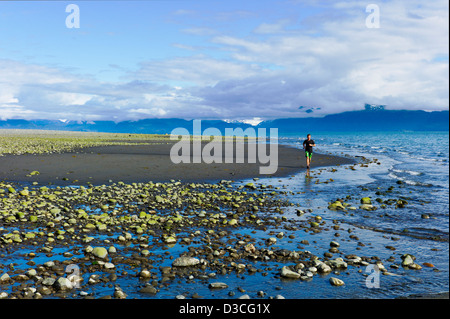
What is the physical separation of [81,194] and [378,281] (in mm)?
16255

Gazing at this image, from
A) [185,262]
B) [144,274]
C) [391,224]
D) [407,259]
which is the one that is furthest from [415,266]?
[144,274]

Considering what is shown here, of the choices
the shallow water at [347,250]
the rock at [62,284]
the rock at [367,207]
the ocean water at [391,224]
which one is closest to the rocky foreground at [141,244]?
the rock at [62,284]

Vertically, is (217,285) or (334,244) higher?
(334,244)

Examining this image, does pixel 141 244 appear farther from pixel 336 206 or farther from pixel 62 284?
pixel 336 206

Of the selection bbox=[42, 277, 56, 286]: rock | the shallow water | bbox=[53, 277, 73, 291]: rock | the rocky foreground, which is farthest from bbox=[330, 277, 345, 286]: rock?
bbox=[42, 277, 56, 286]: rock

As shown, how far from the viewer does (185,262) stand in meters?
9.89

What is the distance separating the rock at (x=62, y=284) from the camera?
26.8 ft

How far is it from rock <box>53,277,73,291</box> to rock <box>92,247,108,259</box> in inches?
76.8

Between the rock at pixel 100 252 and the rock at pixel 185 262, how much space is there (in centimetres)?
226

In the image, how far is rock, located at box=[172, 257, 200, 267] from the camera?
9836mm

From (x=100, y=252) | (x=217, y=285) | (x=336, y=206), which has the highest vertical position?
(x=336, y=206)

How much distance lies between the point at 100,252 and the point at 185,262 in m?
2.73

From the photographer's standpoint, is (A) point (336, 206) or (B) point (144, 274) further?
(A) point (336, 206)

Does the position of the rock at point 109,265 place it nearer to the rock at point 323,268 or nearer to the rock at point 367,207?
the rock at point 323,268
